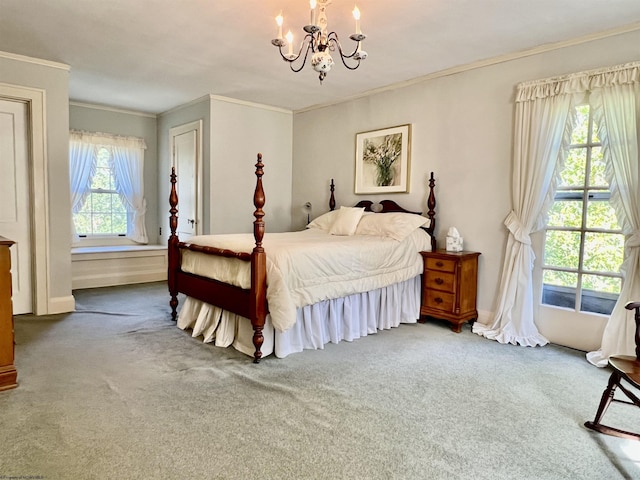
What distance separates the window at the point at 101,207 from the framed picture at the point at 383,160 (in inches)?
146

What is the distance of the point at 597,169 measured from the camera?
10.2ft

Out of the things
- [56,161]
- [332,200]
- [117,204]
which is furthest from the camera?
[117,204]

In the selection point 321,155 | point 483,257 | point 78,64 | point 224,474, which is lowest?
point 224,474

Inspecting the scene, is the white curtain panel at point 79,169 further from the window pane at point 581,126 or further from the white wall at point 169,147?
the window pane at point 581,126

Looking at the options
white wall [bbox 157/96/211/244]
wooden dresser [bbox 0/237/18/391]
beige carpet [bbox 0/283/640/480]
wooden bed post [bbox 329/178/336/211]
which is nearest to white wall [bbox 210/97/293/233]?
white wall [bbox 157/96/211/244]

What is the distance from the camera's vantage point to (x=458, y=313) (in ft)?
11.9

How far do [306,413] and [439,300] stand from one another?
2.05 meters

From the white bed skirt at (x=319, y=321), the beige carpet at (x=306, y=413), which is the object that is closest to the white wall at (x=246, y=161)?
the white bed skirt at (x=319, y=321)

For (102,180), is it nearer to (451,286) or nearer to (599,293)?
(451,286)

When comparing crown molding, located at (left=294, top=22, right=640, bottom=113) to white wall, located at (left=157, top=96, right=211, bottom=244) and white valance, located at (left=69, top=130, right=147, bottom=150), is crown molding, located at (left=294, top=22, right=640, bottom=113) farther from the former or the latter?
white valance, located at (left=69, top=130, right=147, bottom=150)

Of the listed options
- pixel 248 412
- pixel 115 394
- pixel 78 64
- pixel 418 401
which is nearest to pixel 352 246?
pixel 418 401

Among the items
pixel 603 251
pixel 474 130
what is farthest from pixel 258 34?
pixel 603 251

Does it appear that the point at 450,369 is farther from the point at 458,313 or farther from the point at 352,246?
the point at 352,246

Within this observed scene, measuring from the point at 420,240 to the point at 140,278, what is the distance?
3.99 metres
